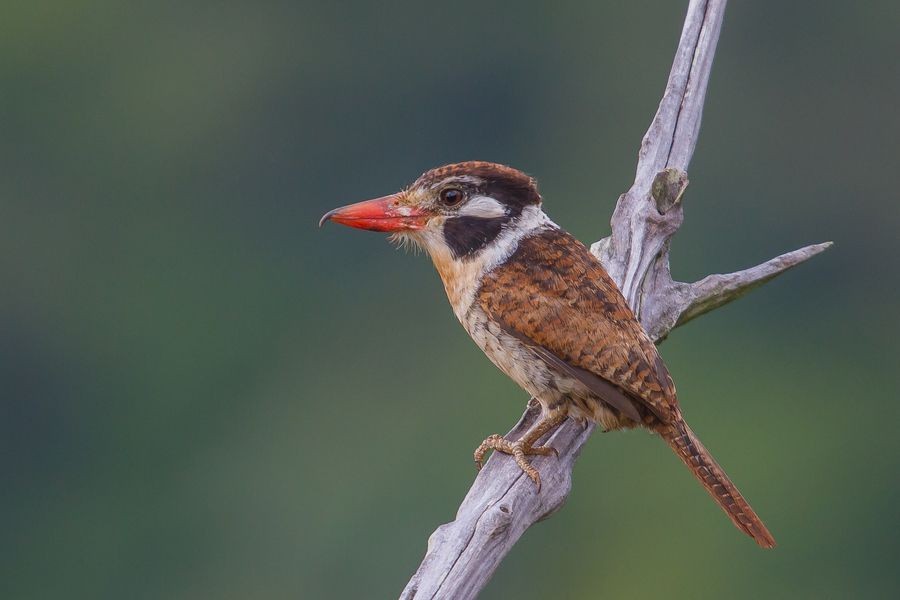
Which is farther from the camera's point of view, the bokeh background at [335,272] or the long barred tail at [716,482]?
the bokeh background at [335,272]

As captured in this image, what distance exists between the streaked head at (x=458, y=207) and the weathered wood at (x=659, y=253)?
1.54 ft

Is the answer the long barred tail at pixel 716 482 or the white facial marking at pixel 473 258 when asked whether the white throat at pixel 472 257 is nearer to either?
the white facial marking at pixel 473 258

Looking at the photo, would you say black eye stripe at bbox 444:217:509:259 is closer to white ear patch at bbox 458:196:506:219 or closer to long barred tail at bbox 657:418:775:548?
white ear patch at bbox 458:196:506:219

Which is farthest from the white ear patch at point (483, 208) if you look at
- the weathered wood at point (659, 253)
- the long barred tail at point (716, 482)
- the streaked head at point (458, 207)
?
the long barred tail at point (716, 482)

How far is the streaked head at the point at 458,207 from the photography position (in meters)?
6.31

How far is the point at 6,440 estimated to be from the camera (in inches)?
1406

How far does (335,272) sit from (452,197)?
30471mm

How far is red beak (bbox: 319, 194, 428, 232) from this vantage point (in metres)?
6.29

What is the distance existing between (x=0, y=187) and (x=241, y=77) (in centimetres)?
672

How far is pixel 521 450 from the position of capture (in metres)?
5.93

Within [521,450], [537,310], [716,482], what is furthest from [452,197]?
[716,482]

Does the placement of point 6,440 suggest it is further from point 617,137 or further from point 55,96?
point 617,137

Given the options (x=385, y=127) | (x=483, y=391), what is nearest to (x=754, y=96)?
(x=385, y=127)

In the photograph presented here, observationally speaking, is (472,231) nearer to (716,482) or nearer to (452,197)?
(452,197)
